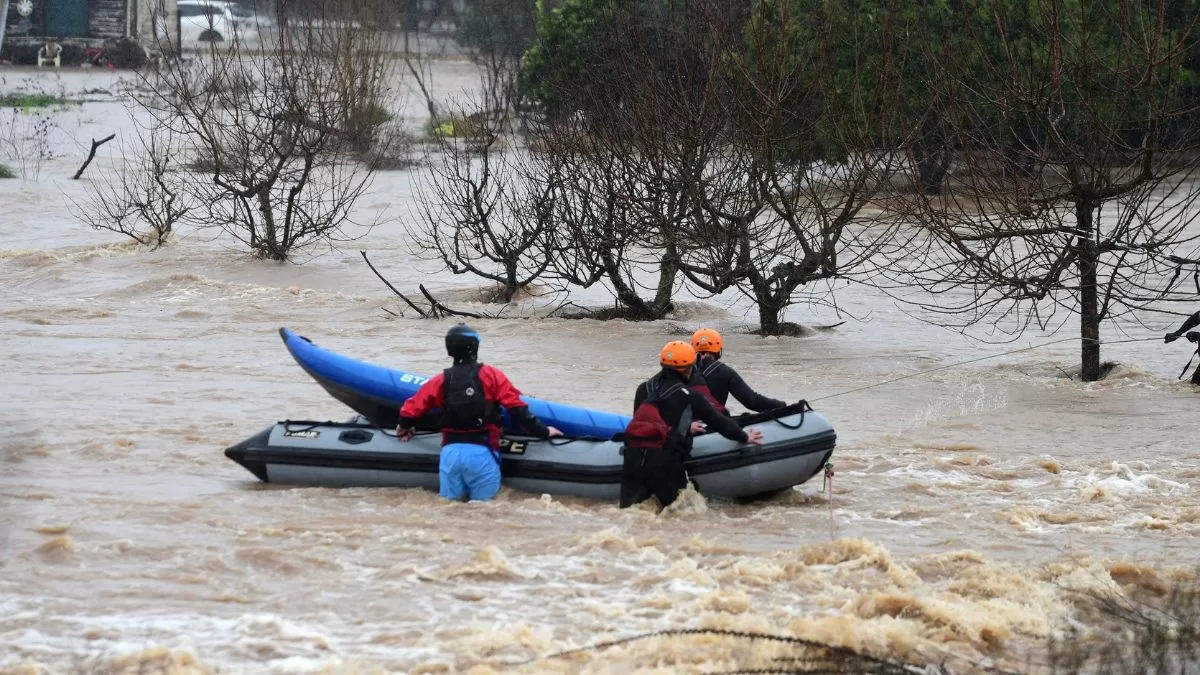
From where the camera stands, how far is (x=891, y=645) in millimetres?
5793

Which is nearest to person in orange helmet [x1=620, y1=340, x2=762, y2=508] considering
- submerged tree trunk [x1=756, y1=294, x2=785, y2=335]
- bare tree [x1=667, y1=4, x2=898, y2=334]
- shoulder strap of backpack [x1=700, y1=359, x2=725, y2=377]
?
shoulder strap of backpack [x1=700, y1=359, x2=725, y2=377]

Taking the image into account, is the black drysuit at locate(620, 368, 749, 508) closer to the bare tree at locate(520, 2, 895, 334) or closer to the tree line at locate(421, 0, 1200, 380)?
the tree line at locate(421, 0, 1200, 380)

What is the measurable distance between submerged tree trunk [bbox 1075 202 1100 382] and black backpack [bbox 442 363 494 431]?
6.11 metres

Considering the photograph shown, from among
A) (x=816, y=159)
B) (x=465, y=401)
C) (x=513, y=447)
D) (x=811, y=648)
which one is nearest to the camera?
(x=811, y=648)

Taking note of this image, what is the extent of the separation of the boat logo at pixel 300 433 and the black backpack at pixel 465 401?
3.13 feet

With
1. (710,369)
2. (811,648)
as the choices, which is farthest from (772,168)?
(811,648)

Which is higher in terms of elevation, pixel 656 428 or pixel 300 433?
pixel 656 428

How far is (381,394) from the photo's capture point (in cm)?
901

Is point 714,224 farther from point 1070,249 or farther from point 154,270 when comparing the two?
point 154,270

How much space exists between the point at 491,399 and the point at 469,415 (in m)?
0.16

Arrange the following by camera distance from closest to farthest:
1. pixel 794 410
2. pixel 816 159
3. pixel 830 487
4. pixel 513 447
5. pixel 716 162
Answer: pixel 830 487 → pixel 794 410 → pixel 513 447 → pixel 716 162 → pixel 816 159

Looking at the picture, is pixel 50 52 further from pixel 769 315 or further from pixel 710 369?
pixel 710 369

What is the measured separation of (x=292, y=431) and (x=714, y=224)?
6885mm

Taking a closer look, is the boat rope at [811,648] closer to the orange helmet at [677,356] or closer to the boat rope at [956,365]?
the orange helmet at [677,356]
